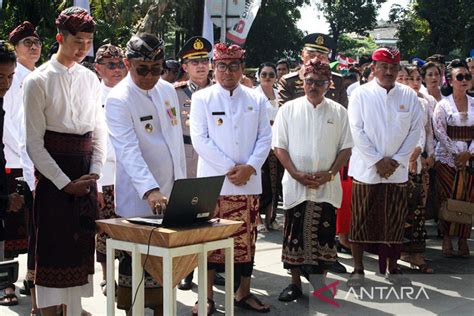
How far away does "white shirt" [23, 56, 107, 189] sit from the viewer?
16.3 ft

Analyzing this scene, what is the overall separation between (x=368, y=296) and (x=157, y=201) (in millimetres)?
2635

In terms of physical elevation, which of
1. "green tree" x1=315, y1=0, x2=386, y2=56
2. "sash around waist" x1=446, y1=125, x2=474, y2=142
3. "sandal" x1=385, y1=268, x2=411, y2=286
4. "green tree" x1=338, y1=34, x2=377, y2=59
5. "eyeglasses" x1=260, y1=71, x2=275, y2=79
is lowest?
"sandal" x1=385, y1=268, x2=411, y2=286

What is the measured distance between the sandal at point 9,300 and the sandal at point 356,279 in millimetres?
2915

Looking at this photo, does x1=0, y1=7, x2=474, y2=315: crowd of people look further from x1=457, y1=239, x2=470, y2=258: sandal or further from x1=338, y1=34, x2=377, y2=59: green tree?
x1=338, y1=34, x2=377, y2=59: green tree

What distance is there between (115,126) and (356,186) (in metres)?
2.98

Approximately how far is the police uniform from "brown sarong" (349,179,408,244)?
1.59 m

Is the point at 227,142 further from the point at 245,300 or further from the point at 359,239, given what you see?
the point at 359,239

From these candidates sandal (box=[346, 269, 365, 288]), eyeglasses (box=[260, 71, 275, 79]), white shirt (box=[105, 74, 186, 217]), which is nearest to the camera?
white shirt (box=[105, 74, 186, 217])

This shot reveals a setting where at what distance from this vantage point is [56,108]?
5.03m

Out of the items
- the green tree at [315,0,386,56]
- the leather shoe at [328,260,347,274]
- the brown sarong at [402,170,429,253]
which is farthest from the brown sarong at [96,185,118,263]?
the green tree at [315,0,386,56]

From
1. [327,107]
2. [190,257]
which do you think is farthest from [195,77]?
[190,257]

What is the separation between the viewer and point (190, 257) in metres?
4.34

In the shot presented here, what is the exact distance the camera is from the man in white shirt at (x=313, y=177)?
6719 millimetres

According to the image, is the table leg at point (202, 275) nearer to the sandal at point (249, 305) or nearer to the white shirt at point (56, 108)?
the white shirt at point (56, 108)
